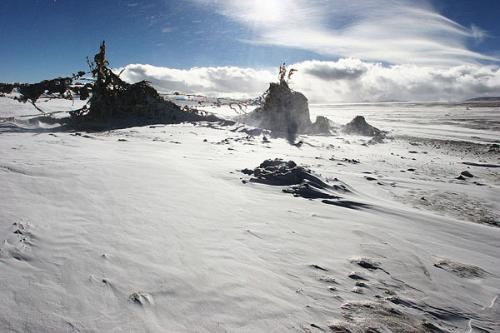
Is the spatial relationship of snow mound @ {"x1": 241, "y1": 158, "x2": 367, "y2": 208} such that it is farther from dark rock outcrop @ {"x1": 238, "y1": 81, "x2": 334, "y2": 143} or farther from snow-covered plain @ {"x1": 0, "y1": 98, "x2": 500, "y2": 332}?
dark rock outcrop @ {"x1": 238, "y1": 81, "x2": 334, "y2": 143}

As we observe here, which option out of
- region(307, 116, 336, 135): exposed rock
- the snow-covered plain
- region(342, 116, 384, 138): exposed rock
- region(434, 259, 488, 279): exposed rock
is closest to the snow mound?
the snow-covered plain

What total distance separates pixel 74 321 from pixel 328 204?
3187 mm

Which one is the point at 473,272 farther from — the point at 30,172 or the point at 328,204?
the point at 30,172

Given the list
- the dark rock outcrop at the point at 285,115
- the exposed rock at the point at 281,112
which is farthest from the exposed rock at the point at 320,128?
the exposed rock at the point at 281,112

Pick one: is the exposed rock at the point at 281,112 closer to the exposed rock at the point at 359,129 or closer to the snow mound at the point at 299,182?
the exposed rock at the point at 359,129

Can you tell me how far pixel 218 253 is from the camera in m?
2.47

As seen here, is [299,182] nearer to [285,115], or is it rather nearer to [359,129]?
[285,115]

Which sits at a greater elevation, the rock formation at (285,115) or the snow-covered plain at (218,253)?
the rock formation at (285,115)

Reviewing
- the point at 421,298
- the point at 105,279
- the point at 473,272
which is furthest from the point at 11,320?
the point at 473,272

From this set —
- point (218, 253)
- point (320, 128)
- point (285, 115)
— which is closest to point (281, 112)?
point (285, 115)

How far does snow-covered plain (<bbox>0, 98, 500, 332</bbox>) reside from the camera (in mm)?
1776

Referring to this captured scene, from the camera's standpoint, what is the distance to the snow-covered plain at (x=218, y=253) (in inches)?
69.9

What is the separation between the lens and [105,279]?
6.30ft

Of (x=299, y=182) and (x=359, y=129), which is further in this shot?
(x=359, y=129)
